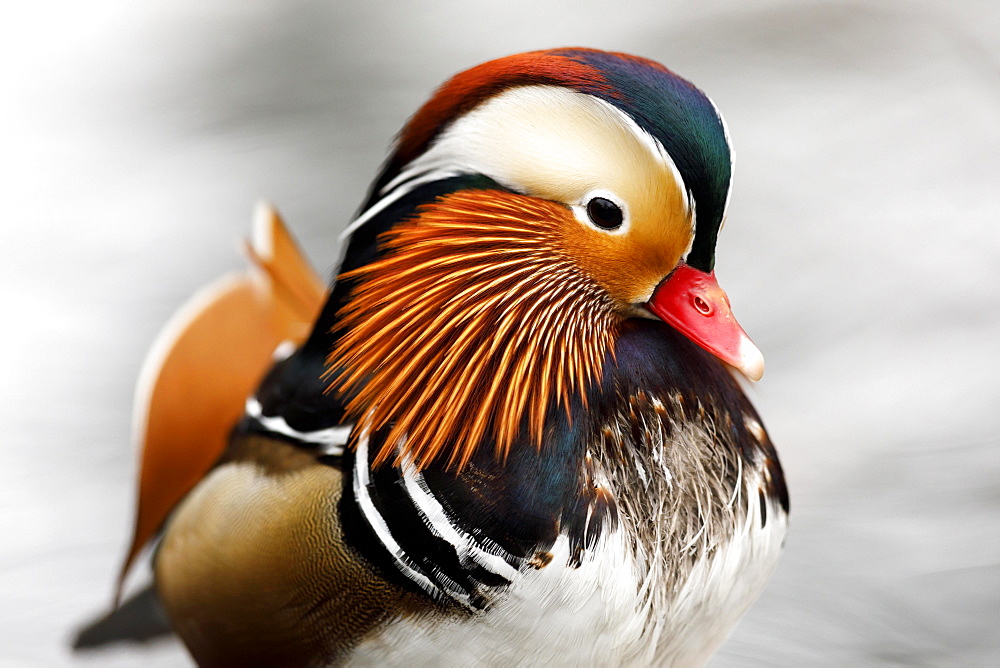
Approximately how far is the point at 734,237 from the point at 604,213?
1090mm

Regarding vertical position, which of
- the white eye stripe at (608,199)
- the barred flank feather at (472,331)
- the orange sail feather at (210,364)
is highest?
the white eye stripe at (608,199)

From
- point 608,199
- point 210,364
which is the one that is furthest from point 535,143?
point 210,364

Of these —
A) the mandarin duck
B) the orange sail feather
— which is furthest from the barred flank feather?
the orange sail feather

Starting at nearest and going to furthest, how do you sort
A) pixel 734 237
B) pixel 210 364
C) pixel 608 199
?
pixel 608 199
pixel 210 364
pixel 734 237

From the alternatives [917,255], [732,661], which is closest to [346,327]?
[732,661]

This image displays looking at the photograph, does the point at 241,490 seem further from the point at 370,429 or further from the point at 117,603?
the point at 117,603

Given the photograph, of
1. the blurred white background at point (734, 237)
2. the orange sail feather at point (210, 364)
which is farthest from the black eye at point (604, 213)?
the blurred white background at point (734, 237)

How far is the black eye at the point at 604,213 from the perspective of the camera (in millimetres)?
671

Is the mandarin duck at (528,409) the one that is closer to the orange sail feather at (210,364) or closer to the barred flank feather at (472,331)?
the barred flank feather at (472,331)

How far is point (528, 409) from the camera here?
2.38ft

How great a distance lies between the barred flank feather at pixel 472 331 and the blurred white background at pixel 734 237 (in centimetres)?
58

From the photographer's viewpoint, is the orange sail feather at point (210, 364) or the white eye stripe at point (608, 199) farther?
the orange sail feather at point (210, 364)

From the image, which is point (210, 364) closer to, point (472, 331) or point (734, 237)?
point (472, 331)

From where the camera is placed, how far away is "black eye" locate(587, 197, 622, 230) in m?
0.67
